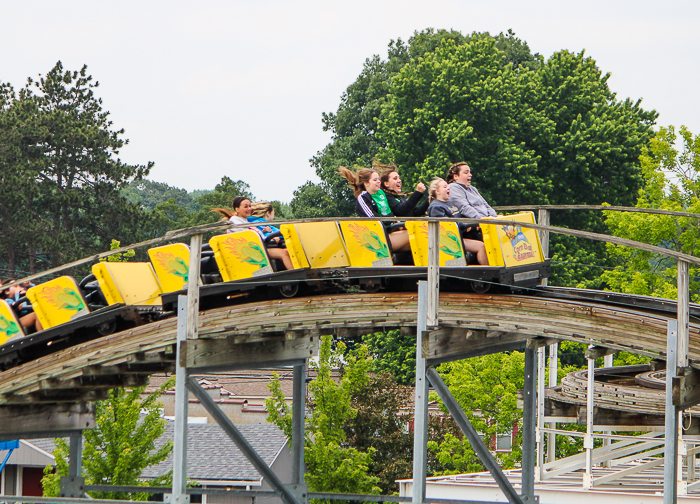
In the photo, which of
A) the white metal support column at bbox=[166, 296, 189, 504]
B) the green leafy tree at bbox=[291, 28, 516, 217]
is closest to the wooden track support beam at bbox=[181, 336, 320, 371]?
the white metal support column at bbox=[166, 296, 189, 504]

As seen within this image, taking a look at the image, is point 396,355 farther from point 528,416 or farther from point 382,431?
point 528,416

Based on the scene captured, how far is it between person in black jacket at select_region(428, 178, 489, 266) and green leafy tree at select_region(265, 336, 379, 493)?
46.2 feet

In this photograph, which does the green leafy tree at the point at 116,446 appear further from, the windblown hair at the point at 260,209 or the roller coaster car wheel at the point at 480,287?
the roller coaster car wheel at the point at 480,287

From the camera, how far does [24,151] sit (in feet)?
168

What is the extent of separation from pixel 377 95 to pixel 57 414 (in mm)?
39157

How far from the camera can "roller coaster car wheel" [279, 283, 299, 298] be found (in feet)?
36.7

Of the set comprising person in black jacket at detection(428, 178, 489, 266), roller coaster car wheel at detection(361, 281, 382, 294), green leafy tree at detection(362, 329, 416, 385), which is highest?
green leafy tree at detection(362, 329, 416, 385)

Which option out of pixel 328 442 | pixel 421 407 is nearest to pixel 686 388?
pixel 421 407

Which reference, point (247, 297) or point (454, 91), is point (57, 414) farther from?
point (454, 91)

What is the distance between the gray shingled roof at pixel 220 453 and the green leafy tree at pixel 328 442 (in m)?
A: 7.04

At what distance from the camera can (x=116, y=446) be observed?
23.2 m

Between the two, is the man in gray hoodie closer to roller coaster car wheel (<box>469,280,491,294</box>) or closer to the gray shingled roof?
roller coaster car wheel (<box>469,280,491,294</box>)

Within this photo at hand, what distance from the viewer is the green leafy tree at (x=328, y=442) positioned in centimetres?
2464

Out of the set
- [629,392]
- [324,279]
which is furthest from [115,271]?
[629,392]
